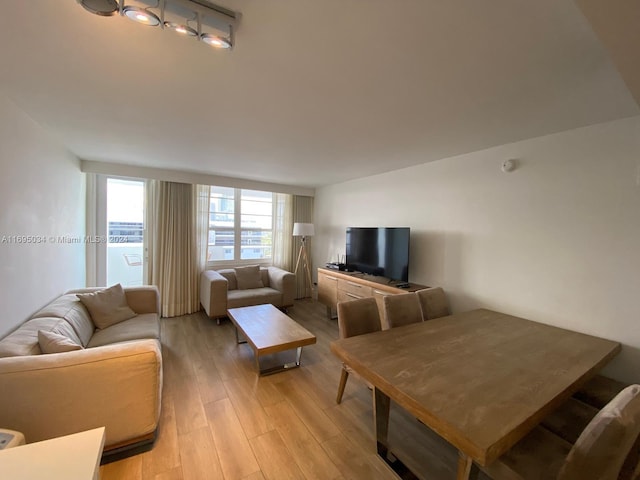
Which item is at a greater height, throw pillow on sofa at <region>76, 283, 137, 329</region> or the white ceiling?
the white ceiling

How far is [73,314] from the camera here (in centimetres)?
228

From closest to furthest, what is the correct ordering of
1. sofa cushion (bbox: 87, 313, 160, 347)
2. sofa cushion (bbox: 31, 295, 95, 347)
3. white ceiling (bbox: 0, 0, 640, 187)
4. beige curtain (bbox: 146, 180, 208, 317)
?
1. white ceiling (bbox: 0, 0, 640, 187)
2. sofa cushion (bbox: 31, 295, 95, 347)
3. sofa cushion (bbox: 87, 313, 160, 347)
4. beige curtain (bbox: 146, 180, 208, 317)

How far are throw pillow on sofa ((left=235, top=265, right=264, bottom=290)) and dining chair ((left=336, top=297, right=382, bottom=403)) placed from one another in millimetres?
2774

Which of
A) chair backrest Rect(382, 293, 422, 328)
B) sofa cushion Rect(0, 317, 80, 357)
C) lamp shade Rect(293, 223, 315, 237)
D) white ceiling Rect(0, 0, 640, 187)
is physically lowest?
sofa cushion Rect(0, 317, 80, 357)

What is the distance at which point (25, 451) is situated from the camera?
0.86 metres

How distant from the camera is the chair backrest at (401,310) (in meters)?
2.13

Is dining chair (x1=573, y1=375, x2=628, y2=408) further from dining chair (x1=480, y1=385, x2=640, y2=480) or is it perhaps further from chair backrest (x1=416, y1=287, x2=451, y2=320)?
chair backrest (x1=416, y1=287, x2=451, y2=320)

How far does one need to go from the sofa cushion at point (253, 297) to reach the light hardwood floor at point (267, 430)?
111cm

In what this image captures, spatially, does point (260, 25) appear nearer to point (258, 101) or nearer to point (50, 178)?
point (258, 101)

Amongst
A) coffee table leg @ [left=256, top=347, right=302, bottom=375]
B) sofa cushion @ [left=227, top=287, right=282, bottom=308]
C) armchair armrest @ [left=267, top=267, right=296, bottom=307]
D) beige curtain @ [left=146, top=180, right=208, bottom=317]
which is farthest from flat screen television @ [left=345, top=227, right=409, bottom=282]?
beige curtain @ [left=146, top=180, right=208, bottom=317]

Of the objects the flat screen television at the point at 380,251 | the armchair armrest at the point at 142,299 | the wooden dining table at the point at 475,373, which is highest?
the flat screen television at the point at 380,251

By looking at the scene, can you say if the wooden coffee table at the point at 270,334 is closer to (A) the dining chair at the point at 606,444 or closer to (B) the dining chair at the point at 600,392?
(A) the dining chair at the point at 606,444

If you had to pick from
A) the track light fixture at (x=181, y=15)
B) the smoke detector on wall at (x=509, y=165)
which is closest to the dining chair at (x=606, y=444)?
the smoke detector on wall at (x=509, y=165)

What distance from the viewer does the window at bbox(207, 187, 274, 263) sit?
15.5ft
